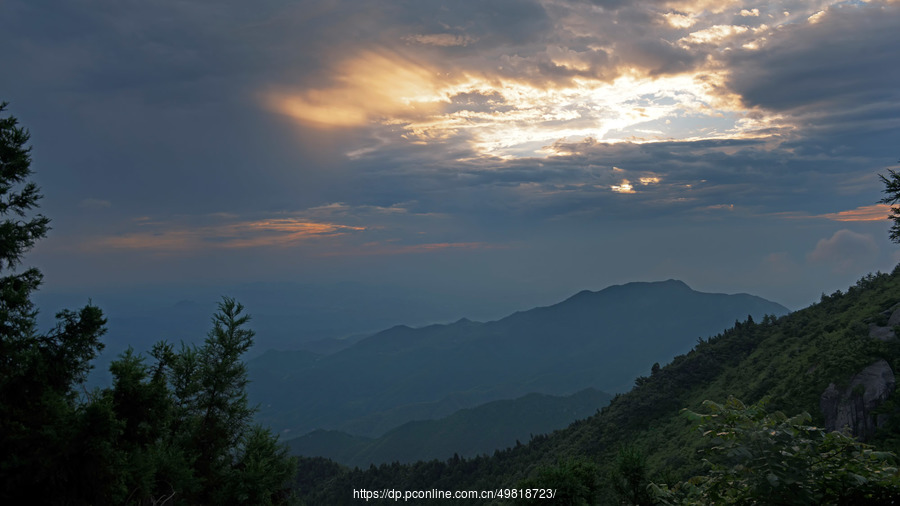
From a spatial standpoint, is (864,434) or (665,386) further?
(665,386)

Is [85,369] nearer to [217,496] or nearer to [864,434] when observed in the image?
[217,496]

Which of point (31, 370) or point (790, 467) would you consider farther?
point (31, 370)

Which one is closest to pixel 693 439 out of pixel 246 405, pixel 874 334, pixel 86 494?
pixel 874 334

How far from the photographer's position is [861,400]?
25781 mm

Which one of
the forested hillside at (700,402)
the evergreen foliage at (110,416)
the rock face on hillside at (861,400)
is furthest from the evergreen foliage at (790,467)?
the rock face on hillside at (861,400)

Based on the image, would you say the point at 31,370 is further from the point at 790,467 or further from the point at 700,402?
the point at 700,402

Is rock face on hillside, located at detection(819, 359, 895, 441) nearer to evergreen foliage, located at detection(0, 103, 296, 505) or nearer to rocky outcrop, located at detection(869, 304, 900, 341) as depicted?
rocky outcrop, located at detection(869, 304, 900, 341)

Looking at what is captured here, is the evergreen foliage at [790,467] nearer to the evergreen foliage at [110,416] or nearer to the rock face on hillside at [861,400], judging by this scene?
the evergreen foliage at [110,416]

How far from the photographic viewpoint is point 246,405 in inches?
968

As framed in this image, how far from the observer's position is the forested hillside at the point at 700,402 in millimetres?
27359

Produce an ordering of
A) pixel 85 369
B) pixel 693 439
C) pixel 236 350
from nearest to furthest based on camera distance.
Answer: pixel 85 369, pixel 236 350, pixel 693 439

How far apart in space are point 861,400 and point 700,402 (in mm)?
30044

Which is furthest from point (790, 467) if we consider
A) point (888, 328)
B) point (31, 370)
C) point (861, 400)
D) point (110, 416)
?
point (888, 328)

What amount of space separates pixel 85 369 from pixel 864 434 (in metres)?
38.3
